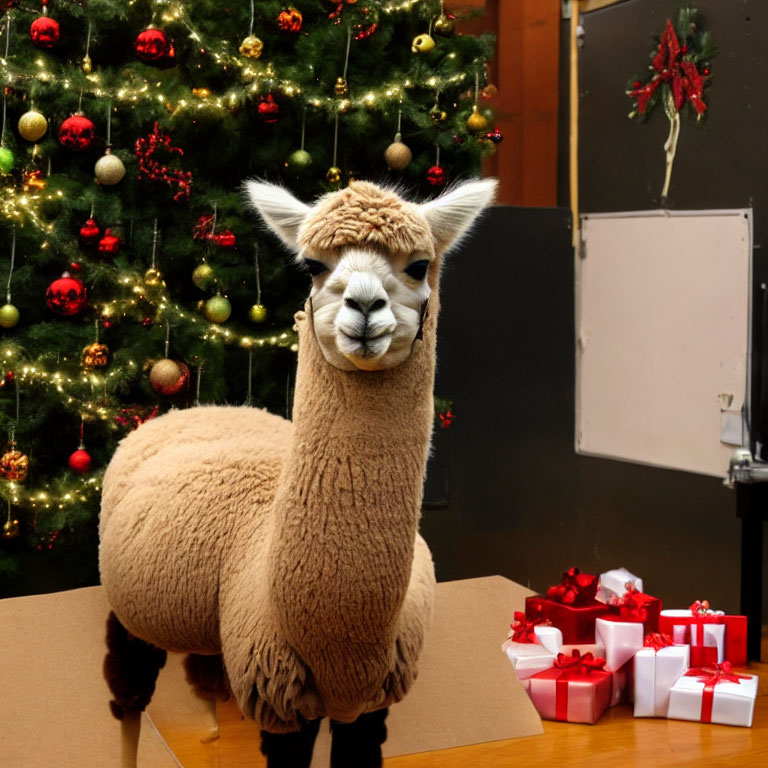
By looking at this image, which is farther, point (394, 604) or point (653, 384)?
point (653, 384)

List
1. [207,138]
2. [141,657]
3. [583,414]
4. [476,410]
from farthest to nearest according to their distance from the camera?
[583,414] → [476,410] → [207,138] → [141,657]

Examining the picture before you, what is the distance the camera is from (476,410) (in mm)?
3650

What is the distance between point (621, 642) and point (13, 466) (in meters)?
1.80

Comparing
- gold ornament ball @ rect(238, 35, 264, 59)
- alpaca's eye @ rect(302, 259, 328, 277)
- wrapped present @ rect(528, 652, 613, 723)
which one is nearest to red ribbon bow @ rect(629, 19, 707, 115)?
gold ornament ball @ rect(238, 35, 264, 59)

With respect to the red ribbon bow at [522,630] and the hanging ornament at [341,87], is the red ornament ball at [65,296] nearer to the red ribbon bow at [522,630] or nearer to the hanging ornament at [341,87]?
the hanging ornament at [341,87]

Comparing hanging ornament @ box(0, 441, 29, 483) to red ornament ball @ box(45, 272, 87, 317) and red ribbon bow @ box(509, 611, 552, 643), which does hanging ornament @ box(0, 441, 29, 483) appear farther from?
red ribbon bow @ box(509, 611, 552, 643)

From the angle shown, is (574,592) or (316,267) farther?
(574,592)

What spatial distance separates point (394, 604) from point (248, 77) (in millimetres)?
1984

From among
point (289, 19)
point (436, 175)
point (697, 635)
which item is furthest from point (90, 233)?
point (697, 635)

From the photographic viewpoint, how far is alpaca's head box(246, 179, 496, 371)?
52.6 inches

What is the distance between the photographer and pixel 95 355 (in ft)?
9.50

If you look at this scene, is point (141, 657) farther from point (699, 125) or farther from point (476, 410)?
point (699, 125)

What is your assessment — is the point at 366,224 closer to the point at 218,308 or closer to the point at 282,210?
the point at 282,210

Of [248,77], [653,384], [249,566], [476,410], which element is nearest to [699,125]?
[653,384]
